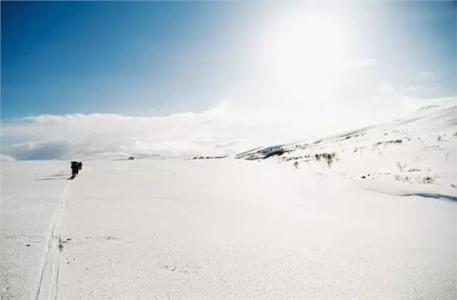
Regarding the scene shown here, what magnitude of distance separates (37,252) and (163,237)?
127cm

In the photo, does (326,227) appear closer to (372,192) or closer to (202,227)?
(202,227)

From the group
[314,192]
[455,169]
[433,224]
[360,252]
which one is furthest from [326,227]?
[455,169]

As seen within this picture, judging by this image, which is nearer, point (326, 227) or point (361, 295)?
point (361, 295)

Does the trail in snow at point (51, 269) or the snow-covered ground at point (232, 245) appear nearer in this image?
the trail in snow at point (51, 269)

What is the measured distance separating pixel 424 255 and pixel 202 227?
2.53 meters

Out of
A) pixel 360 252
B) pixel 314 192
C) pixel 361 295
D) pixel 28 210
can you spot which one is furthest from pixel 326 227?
A: pixel 28 210

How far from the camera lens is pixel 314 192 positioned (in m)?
7.10

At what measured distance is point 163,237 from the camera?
12.0 feet

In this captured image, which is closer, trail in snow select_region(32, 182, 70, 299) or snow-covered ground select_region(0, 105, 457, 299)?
trail in snow select_region(32, 182, 70, 299)

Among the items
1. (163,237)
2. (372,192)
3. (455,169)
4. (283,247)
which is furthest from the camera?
(455,169)

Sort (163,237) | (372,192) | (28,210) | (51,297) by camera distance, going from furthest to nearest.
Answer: (372,192) < (28,210) < (163,237) < (51,297)

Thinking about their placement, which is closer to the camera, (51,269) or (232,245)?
(51,269)

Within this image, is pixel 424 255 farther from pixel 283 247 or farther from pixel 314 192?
pixel 314 192

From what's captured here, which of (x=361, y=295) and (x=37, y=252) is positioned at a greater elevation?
(x=37, y=252)
